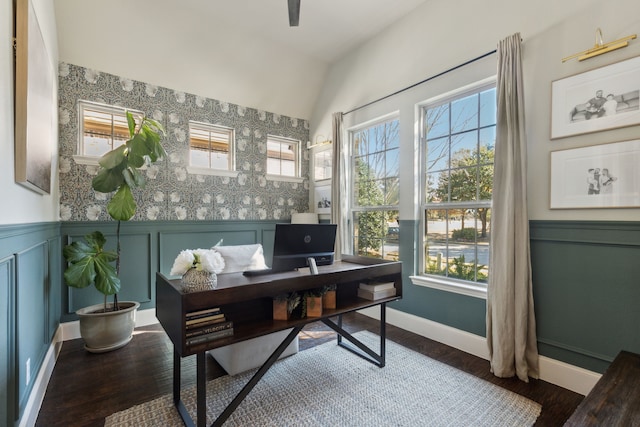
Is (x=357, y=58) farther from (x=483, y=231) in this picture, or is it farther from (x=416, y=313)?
(x=416, y=313)

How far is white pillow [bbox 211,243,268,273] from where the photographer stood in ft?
9.19

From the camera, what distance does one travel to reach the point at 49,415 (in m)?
1.88

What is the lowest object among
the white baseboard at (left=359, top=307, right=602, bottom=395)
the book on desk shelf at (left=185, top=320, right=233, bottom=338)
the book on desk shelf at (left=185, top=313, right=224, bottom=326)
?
the white baseboard at (left=359, top=307, right=602, bottom=395)

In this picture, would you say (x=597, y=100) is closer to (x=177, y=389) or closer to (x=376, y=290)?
(x=376, y=290)

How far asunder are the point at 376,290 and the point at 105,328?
8.01 ft

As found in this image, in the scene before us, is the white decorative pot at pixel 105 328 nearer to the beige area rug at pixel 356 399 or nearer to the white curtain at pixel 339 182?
the beige area rug at pixel 356 399

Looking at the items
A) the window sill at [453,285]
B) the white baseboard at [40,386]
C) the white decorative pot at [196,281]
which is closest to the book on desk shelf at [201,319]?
the white decorative pot at [196,281]

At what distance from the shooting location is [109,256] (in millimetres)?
2826

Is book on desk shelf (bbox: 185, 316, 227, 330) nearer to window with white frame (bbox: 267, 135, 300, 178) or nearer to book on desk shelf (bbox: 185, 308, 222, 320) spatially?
book on desk shelf (bbox: 185, 308, 222, 320)

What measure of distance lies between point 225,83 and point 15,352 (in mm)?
3398

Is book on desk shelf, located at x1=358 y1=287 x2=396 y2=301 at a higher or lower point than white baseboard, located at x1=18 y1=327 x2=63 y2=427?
higher

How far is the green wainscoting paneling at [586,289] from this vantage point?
1.96m

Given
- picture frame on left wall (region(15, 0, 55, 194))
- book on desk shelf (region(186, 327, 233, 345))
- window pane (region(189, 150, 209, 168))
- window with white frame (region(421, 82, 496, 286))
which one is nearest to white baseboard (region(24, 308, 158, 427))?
book on desk shelf (region(186, 327, 233, 345))

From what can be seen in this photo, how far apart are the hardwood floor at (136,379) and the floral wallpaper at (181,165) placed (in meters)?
1.45
